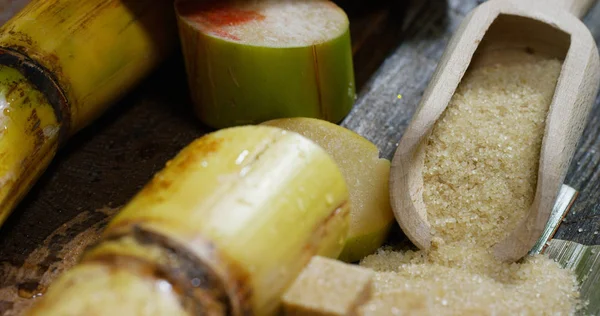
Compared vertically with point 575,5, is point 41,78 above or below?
below

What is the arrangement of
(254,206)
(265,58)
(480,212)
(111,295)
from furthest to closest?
(265,58)
(480,212)
(254,206)
(111,295)

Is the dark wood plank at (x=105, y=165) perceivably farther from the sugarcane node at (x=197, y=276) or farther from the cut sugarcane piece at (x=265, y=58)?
the sugarcane node at (x=197, y=276)

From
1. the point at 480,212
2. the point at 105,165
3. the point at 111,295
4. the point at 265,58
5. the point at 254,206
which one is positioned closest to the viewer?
the point at 111,295

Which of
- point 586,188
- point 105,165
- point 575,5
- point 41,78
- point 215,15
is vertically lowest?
point 105,165

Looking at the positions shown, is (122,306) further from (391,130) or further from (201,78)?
(391,130)

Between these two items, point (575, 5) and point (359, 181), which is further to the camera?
point (575, 5)

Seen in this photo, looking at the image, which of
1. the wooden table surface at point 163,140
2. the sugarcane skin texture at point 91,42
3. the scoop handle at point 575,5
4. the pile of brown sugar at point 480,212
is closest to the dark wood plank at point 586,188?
the wooden table surface at point 163,140

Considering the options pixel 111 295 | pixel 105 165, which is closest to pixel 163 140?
pixel 105 165

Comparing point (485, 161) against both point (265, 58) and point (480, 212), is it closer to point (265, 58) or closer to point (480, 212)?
point (480, 212)
